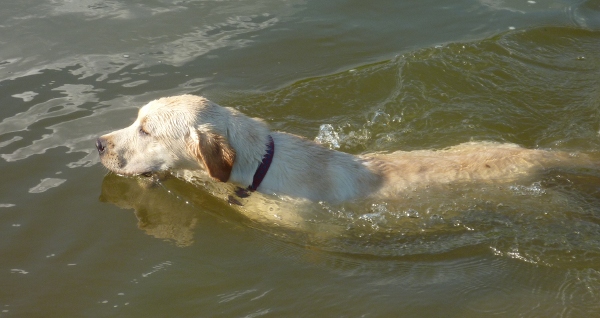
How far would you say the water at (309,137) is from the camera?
5.72 meters

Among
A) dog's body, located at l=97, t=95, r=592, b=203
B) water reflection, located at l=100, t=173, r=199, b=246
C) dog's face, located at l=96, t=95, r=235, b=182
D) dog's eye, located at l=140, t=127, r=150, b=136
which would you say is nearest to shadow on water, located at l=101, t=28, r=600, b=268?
water reflection, located at l=100, t=173, r=199, b=246

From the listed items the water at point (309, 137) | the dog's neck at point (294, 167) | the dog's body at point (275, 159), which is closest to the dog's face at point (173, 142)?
the dog's body at point (275, 159)

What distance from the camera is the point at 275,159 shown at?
20.7 feet

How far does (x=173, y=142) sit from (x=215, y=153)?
1.69ft

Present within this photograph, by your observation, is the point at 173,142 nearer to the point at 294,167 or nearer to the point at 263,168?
the point at 263,168

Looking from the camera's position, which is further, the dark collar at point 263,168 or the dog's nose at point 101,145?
the dog's nose at point 101,145

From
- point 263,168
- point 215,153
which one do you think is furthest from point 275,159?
point 215,153

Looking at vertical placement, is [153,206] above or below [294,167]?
below

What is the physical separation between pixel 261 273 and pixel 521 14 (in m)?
7.85

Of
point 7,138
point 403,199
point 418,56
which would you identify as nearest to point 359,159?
point 403,199

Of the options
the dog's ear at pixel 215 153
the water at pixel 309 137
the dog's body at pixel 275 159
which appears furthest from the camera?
the dog's body at pixel 275 159

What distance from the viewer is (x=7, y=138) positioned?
7812 mm

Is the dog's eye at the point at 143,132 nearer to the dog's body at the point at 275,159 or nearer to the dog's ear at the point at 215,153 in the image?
the dog's body at the point at 275,159

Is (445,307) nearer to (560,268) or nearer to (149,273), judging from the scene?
(560,268)
